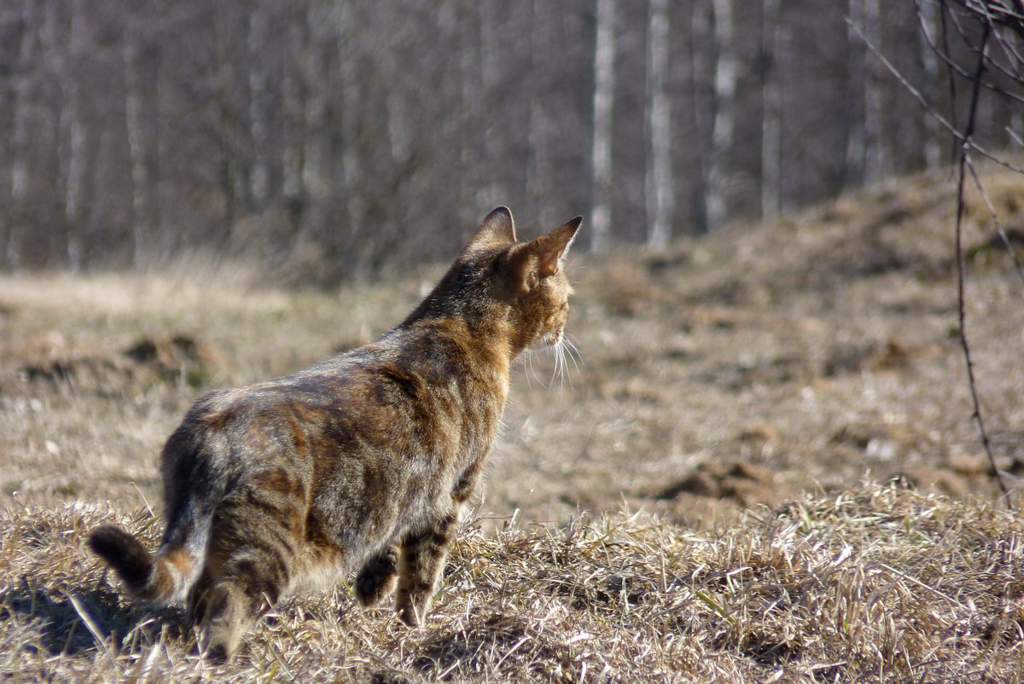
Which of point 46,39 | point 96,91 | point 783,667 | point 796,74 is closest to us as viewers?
point 783,667

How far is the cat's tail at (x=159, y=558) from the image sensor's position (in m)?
2.65

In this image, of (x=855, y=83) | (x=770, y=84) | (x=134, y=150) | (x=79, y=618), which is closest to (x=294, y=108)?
(x=134, y=150)

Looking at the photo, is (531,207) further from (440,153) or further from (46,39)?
(46,39)

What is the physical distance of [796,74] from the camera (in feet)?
101

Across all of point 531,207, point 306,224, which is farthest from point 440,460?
point 531,207

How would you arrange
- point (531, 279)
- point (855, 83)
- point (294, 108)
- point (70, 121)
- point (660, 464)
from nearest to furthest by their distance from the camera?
point (531, 279) < point (660, 464) < point (294, 108) < point (70, 121) < point (855, 83)

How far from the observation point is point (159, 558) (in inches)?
113

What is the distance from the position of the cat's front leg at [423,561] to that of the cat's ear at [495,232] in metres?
1.37

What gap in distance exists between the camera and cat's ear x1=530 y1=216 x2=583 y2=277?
164 inches

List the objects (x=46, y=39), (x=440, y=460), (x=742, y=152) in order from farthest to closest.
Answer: (x=742, y=152) < (x=46, y=39) < (x=440, y=460)

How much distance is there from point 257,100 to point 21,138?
17.2ft

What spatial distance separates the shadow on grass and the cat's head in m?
1.77

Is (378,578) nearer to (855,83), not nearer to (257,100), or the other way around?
(257,100)

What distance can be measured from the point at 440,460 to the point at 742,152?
1250 inches
